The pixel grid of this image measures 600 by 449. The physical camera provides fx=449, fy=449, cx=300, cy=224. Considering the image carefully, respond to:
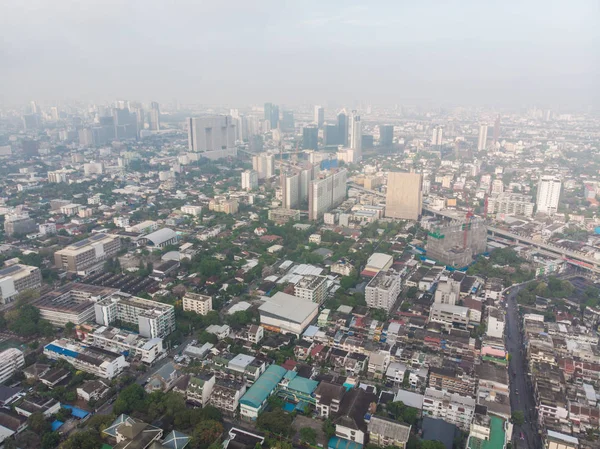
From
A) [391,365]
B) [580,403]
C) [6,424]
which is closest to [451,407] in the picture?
[391,365]

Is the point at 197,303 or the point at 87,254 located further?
the point at 87,254

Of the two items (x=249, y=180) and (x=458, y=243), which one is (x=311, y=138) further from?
(x=458, y=243)

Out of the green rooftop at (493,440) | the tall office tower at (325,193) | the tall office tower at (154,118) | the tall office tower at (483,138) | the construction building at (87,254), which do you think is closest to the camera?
the green rooftop at (493,440)

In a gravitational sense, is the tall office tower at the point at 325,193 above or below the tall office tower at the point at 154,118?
below

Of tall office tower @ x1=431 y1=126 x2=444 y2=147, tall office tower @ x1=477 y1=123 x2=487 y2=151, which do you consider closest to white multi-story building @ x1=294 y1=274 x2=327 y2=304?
tall office tower @ x1=431 y1=126 x2=444 y2=147

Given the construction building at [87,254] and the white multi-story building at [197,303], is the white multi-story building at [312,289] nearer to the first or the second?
the white multi-story building at [197,303]

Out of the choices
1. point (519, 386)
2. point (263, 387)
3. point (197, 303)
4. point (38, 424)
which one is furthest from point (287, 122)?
point (38, 424)

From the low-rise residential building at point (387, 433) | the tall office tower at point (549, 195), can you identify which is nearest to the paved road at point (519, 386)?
the low-rise residential building at point (387, 433)
